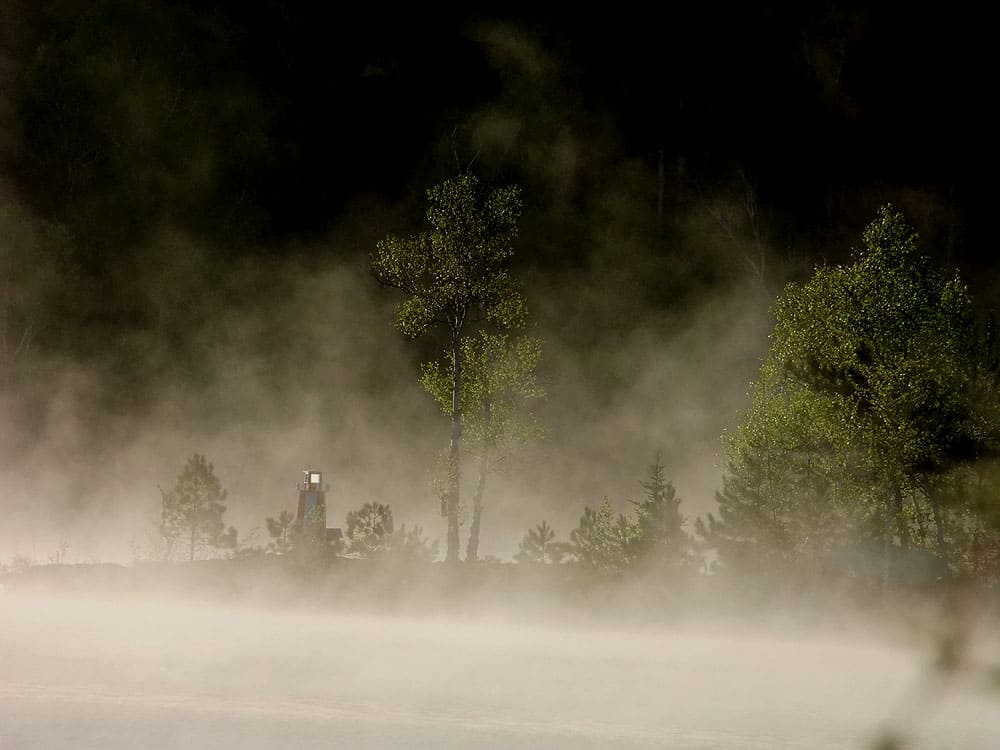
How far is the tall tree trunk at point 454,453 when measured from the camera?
122ft

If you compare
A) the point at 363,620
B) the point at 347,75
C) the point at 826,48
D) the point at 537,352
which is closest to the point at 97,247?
the point at 347,75

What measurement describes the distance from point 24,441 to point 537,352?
110 ft

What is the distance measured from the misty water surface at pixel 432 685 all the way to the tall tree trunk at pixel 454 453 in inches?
179

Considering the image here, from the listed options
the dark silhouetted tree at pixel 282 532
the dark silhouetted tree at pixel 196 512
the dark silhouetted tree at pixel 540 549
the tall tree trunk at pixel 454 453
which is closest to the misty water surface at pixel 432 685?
the dark silhouetted tree at pixel 540 549

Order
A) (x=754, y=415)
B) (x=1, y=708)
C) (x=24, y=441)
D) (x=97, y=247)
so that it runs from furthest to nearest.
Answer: (x=97, y=247), (x=24, y=441), (x=754, y=415), (x=1, y=708)

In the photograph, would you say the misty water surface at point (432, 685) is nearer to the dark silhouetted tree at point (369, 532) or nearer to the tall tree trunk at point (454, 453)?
the dark silhouetted tree at point (369, 532)

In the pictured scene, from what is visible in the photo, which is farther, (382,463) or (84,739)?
(382,463)

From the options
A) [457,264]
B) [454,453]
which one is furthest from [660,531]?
[457,264]

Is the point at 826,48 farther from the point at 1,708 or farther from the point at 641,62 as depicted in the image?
the point at 1,708

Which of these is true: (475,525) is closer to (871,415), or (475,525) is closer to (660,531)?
(660,531)

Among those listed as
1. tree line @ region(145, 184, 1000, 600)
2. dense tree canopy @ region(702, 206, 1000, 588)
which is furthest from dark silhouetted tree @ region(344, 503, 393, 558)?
dense tree canopy @ region(702, 206, 1000, 588)

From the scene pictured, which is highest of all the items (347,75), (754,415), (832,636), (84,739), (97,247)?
(347,75)

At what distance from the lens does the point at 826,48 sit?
257 ft

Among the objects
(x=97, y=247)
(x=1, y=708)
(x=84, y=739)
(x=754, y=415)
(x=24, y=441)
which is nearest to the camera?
(x=84, y=739)
